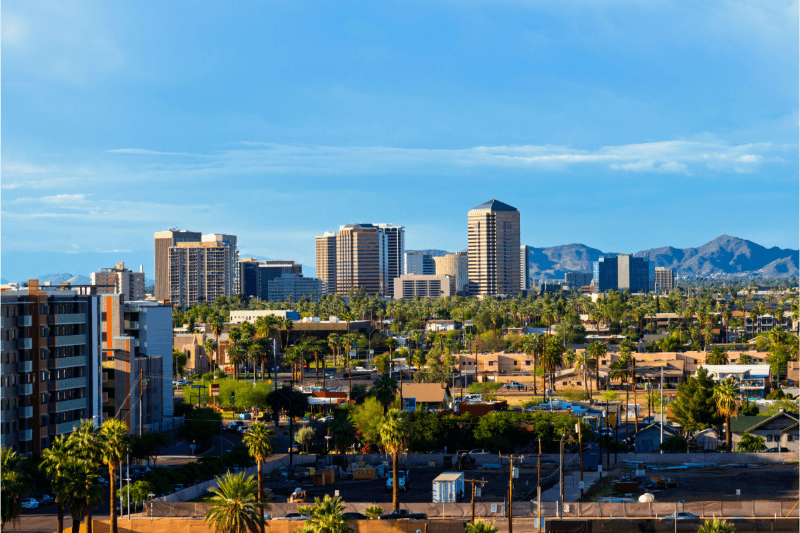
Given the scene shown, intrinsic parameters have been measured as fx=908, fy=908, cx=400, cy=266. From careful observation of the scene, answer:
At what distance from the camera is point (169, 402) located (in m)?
105

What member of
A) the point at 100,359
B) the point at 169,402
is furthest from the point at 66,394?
the point at 169,402

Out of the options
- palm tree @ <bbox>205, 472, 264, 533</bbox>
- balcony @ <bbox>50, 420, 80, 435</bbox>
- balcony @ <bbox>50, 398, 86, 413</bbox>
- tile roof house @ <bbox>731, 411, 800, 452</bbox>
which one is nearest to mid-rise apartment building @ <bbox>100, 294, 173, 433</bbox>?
balcony @ <bbox>50, 398, 86, 413</bbox>

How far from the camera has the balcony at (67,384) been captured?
8350 cm

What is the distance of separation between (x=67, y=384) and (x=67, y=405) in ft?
6.44

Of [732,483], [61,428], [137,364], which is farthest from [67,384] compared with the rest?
[732,483]

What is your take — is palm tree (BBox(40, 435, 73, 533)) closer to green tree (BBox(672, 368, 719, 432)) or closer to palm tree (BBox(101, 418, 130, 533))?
palm tree (BBox(101, 418, 130, 533))

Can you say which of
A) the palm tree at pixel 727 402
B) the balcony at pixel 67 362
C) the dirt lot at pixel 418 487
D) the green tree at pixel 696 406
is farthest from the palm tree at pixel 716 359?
the balcony at pixel 67 362

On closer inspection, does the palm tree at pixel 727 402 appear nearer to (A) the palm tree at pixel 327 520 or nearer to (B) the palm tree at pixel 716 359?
(A) the palm tree at pixel 327 520

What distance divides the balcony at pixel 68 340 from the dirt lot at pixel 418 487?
78.5ft

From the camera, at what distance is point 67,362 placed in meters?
85.1

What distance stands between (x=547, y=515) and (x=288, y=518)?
16.7m

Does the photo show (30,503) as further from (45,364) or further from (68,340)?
(68,340)

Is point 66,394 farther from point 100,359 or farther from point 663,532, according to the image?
point 663,532

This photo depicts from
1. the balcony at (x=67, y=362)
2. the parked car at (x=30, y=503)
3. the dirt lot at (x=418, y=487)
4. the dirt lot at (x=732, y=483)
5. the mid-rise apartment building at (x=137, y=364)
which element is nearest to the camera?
the parked car at (x=30, y=503)
